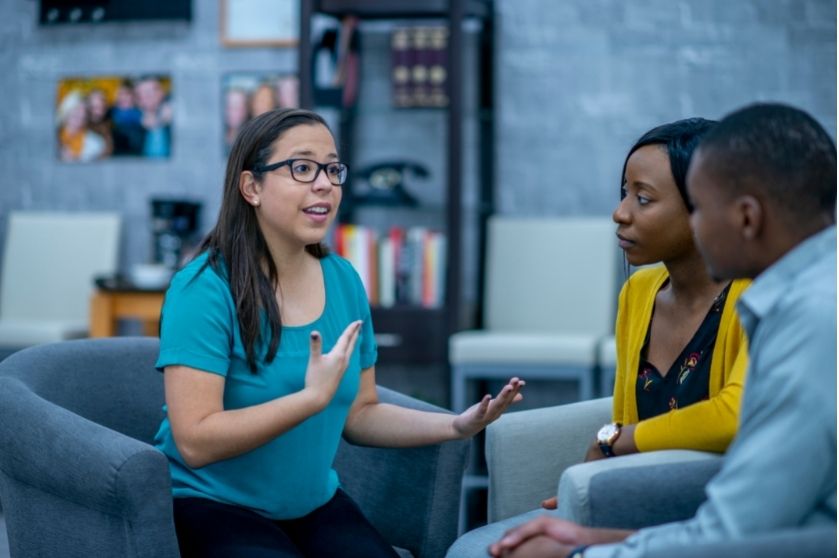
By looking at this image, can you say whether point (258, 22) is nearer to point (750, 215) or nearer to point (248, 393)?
point (248, 393)

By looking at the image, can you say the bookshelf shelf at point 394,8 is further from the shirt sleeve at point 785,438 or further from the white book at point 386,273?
the shirt sleeve at point 785,438

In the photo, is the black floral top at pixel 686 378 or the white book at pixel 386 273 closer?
the black floral top at pixel 686 378

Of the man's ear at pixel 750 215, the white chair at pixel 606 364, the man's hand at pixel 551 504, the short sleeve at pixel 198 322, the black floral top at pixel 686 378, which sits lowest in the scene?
the white chair at pixel 606 364

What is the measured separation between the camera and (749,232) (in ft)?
4.74

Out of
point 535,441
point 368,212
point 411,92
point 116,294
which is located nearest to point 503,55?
point 411,92

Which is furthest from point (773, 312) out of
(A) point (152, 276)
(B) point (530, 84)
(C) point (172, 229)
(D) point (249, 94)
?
(D) point (249, 94)

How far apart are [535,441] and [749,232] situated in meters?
0.92

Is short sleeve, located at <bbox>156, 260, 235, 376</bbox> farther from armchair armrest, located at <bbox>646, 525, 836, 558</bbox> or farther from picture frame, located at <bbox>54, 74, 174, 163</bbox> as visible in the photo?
picture frame, located at <bbox>54, 74, 174, 163</bbox>

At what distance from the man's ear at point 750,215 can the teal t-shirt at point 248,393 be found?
2.75 ft

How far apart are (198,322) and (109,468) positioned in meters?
Answer: 0.27

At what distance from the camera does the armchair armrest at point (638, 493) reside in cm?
166

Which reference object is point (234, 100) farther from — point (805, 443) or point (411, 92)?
point (805, 443)

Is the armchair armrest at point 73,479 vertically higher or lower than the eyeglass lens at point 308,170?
lower

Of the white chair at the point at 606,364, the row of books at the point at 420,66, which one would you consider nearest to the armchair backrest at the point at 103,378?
the white chair at the point at 606,364
